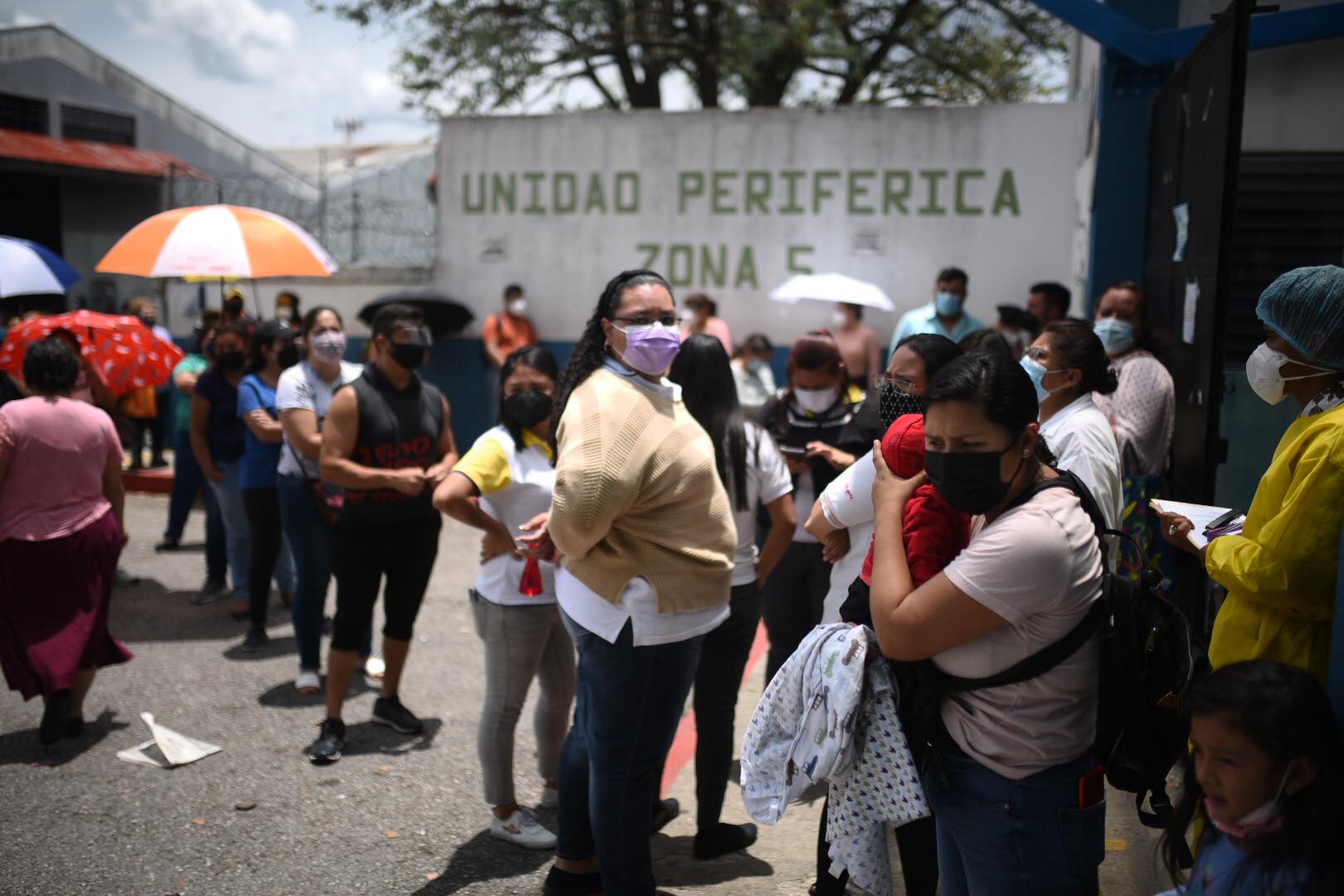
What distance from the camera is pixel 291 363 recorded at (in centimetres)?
691

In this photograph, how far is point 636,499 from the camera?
322cm

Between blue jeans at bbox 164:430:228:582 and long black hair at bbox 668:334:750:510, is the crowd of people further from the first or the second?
blue jeans at bbox 164:430:228:582

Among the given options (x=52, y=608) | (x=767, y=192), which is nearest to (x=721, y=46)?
(x=767, y=192)

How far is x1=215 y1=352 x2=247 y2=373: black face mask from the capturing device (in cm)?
711

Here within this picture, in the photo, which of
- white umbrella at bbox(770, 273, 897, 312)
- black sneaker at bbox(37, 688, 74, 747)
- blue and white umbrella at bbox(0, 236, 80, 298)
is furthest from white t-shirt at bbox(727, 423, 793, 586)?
white umbrella at bbox(770, 273, 897, 312)

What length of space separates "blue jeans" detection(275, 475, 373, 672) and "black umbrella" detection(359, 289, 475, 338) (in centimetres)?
638

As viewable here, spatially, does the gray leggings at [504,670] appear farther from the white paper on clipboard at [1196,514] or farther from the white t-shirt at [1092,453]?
the white paper on clipboard at [1196,514]

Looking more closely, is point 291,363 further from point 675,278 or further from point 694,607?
point 675,278

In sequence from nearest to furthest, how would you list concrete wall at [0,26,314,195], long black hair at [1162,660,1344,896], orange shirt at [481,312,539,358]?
long black hair at [1162,660,1344,896] → orange shirt at [481,312,539,358] → concrete wall at [0,26,314,195]

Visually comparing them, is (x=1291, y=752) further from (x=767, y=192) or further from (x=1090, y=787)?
(x=767, y=192)

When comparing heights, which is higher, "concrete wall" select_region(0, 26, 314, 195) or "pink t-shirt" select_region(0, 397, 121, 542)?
"concrete wall" select_region(0, 26, 314, 195)

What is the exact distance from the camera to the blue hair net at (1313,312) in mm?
2572

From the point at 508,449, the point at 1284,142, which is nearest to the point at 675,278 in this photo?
the point at 1284,142

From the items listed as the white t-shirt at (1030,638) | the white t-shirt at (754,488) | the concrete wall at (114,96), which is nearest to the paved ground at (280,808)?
the white t-shirt at (754,488)
